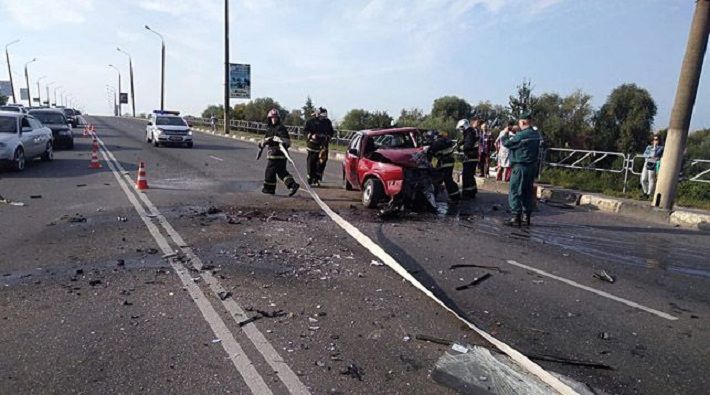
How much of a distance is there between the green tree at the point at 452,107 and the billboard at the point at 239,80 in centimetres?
2581

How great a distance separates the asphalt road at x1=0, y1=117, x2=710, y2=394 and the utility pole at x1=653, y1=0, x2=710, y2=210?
1667 mm

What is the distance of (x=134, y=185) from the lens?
11.9m

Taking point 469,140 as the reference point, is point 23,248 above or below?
below

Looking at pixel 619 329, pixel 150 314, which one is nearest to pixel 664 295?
pixel 619 329

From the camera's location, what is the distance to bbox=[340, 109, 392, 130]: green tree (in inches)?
1628

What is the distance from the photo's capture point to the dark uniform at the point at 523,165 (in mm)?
8648

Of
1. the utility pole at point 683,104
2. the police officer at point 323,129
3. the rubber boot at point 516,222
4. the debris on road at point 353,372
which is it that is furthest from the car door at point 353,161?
the debris on road at point 353,372

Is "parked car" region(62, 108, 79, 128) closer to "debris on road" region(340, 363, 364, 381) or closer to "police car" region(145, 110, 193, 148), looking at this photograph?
"police car" region(145, 110, 193, 148)

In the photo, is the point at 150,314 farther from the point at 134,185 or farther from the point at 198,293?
the point at 134,185

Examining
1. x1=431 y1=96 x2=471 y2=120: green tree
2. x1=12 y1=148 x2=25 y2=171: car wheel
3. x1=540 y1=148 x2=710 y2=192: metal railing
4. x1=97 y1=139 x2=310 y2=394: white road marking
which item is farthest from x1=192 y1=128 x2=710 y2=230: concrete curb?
x1=431 y1=96 x2=471 y2=120: green tree

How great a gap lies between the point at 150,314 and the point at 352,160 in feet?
23.1

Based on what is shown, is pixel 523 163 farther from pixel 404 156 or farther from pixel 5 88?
pixel 5 88

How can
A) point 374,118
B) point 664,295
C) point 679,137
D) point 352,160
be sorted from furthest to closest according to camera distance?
1. point 374,118
2. point 352,160
3. point 679,137
4. point 664,295

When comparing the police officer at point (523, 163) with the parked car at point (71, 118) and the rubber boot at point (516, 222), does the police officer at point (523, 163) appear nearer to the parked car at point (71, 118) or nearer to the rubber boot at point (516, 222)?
the rubber boot at point (516, 222)
